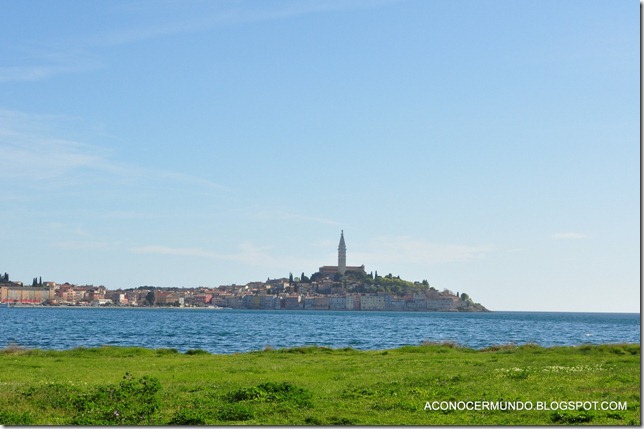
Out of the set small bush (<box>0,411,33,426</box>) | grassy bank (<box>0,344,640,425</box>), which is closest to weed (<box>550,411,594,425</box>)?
grassy bank (<box>0,344,640,425</box>)

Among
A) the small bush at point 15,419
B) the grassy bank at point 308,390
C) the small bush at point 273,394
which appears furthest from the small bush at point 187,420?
the small bush at point 15,419

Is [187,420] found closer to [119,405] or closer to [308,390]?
[119,405]

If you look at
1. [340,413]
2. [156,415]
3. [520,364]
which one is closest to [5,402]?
[156,415]

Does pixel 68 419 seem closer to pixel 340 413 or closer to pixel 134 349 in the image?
pixel 340 413

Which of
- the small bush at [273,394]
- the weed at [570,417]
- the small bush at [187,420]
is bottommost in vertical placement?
the small bush at [187,420]

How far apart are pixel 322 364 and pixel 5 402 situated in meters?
16.0

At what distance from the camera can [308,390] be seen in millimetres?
21609

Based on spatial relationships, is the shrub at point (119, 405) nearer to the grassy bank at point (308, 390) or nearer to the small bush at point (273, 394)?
the grassy bank at point (308, 390)

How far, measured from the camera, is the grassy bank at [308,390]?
17328 millimetres

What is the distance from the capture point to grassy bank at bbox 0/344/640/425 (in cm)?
1733

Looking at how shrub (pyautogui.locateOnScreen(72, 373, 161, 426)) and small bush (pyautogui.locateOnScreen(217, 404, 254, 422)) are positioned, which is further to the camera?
small bush (pyautogui.locateOnScreen(217, 404, 254, 422))

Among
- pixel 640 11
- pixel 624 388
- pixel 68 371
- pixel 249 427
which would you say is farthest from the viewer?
pixel 68 371

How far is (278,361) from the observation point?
116ft

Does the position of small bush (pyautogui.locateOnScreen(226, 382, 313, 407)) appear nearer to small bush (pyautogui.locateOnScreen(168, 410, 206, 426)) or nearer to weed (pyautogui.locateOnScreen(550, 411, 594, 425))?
small bush (pyautogui.locateOnScreen(168, 410, 206, 426))
